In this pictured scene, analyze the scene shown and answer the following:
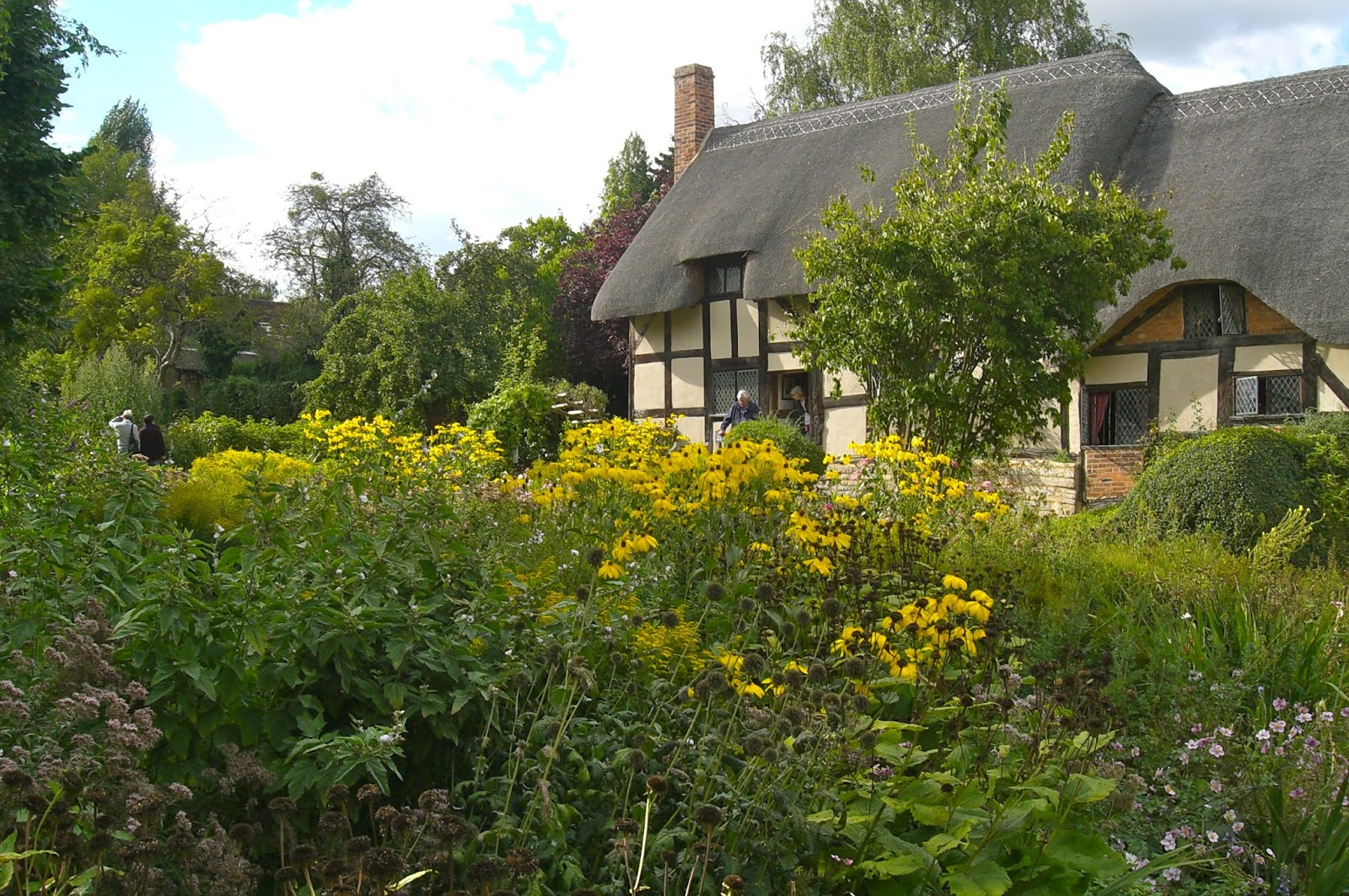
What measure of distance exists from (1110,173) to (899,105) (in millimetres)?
4166

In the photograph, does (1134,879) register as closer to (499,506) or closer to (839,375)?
(499,506)

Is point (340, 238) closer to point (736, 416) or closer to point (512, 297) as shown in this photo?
point (512, 297)

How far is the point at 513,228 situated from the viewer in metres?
31.3

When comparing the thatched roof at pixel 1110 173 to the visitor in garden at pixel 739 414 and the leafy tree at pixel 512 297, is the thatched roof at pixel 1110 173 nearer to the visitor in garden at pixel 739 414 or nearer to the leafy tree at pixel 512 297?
the visitor in garden at pixel 739 414

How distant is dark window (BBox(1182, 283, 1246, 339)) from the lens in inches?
530

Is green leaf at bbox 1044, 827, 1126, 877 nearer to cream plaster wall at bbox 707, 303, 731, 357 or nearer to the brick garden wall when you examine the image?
the brick garden wall

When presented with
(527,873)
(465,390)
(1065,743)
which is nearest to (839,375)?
(465,390)

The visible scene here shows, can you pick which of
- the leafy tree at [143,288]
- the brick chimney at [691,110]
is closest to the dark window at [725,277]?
the brick chimney at [691,110]

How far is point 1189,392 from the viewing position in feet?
44.9

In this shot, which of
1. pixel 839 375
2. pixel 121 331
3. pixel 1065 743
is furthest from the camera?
pixel 121 331

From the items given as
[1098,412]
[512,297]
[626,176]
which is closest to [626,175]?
[626,176]

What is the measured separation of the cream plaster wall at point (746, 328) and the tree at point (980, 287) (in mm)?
5063

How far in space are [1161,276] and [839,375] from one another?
13.6ft

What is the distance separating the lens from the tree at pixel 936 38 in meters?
24.5
